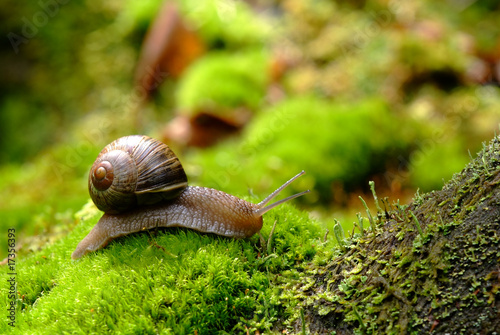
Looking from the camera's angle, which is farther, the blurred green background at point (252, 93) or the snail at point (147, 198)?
the blurred green background at point (252, 93)

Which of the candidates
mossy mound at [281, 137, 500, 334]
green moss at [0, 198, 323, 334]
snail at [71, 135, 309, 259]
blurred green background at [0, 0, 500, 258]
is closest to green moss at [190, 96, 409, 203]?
blurred green background at [0, 0, 500, 258]

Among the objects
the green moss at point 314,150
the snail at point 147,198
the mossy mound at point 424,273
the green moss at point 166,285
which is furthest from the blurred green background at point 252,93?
the mossy mound at point 424,273

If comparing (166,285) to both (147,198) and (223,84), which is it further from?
(223,84)

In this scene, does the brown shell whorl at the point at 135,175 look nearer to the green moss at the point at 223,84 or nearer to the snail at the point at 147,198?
the snail at the point at 147,198

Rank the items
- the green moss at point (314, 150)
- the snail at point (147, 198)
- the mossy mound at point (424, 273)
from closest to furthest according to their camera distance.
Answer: the mossy mound at point (424, 273) → the snail at point (147, 198) → the green moss at point (314, 150)

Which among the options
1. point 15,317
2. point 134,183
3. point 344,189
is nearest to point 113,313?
point 15,317

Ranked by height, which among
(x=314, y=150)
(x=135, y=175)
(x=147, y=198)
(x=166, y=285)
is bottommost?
(x=166, y=285)

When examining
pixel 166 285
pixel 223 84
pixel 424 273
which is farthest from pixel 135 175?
pixel 223 84
